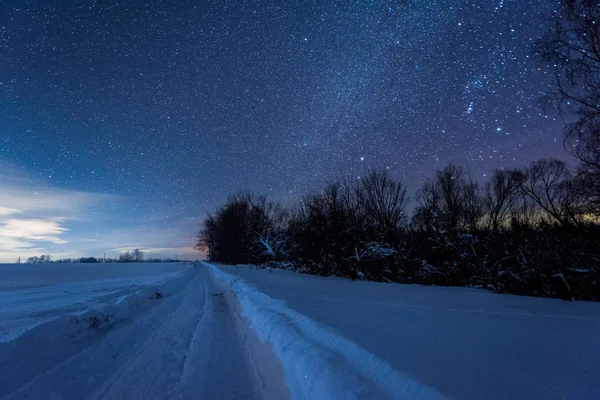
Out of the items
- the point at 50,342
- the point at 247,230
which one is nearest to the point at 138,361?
the point at 50,342

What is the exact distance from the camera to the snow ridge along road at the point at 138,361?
3227 mm

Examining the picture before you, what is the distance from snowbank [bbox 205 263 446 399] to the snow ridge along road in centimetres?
29

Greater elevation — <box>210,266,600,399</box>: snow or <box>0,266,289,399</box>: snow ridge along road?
<box>210,266,600,399</box>: snow

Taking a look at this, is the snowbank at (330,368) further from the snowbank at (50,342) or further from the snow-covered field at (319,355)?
the snowbank at (50,342)

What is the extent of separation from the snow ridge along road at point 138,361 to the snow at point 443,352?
467mm

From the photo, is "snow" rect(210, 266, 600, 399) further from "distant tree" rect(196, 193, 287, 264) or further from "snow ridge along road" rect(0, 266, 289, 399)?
"distant tree" rect(196, 193, 287, 264)

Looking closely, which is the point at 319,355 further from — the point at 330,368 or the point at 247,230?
the point at 247,230

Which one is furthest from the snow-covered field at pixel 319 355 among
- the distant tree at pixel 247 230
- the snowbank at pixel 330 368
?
the distant tree at pixel 247 230

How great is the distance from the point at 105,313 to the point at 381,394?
24.8 ft

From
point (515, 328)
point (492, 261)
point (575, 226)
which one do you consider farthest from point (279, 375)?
point (575, 226)

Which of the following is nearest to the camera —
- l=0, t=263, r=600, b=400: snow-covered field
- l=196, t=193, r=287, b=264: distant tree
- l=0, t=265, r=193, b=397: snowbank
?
l=0, t=263, r=600, b=400: snow-covered field

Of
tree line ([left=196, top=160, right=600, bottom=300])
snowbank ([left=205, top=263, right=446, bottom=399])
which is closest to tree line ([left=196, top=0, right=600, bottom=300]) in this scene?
tree line ([left=196, top=160, right=600, bottom=300])

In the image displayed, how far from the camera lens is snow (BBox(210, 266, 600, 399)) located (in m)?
2.03

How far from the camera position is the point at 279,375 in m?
3.31
